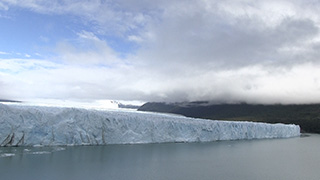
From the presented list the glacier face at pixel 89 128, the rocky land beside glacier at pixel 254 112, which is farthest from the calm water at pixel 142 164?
the rocky land beside glacier at pixel 254 112

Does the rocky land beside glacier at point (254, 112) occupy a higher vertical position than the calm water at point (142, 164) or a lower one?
higher

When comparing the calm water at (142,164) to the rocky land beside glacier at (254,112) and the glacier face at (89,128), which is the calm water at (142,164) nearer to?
the glacier face at (89,128)

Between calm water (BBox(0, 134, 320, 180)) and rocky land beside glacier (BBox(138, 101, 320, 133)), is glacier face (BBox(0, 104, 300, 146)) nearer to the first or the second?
calm water (BBox(0, 134, 320, 180))

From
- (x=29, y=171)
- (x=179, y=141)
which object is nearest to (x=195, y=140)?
(x=179, y=141)

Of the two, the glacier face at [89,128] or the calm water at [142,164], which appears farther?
the glacier face at [89,128]

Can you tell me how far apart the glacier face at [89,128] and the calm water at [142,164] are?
90cm

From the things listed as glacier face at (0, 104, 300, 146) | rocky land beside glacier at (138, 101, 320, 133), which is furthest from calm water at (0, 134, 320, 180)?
rocky land beside glacier at (138, 101, 320, 133)

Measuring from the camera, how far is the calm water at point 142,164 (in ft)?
33.4

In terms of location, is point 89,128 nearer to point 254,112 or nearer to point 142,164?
point 142,164

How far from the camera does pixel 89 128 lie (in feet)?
54.2

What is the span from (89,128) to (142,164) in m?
5.40

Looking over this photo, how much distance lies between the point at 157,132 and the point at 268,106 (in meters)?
47.1

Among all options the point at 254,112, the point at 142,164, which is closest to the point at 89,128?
the point at 142,164

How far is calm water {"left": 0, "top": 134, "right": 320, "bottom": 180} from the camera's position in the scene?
1018cm
